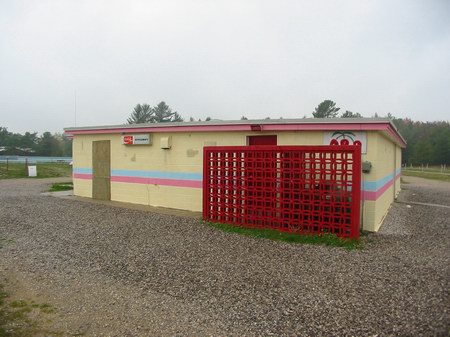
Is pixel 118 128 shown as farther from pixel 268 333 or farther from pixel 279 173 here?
pixel 268 333

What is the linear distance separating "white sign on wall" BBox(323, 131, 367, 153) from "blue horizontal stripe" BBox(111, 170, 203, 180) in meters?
4.03

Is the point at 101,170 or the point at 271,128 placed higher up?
the point at 271,128

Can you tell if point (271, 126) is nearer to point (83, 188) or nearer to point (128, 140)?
point (128, 140)

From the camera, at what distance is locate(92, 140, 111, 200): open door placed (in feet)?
40.6

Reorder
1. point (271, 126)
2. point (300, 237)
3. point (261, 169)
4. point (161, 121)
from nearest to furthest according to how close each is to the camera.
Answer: point (300, 237) → point (261, 169) → point (271, 126) → point (161, 121)

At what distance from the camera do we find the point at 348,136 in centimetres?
799

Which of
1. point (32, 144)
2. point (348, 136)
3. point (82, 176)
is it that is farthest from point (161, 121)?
point (348, 136)

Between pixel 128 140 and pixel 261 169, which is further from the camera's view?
pixel 128 140

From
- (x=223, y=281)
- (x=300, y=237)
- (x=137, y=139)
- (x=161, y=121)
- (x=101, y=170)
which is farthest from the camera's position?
(x=161, y=121)

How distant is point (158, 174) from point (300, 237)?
230 inches

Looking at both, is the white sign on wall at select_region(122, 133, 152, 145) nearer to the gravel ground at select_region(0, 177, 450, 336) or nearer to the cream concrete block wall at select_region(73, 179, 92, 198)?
the cream concrete block wall at select_region(73, 179, 92, 198)

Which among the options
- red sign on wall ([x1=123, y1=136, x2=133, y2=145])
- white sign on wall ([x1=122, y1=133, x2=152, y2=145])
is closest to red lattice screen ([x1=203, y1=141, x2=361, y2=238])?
white sign on wall ([x1=122, y1=133, x2=152, y2=145])

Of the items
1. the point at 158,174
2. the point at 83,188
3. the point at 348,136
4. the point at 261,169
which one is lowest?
the point at 83,188

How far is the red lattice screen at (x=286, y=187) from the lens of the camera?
23.1ft
